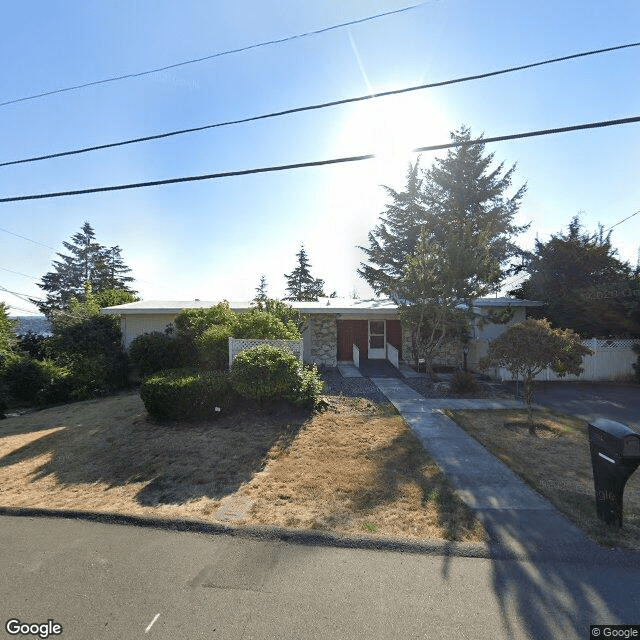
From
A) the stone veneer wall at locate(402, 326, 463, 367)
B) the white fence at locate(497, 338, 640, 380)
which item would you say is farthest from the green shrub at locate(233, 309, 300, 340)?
the white fence at locate(497, 338, 640, 380)

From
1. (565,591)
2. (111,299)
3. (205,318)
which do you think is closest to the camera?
(565,591)

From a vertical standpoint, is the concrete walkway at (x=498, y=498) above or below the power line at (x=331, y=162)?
below

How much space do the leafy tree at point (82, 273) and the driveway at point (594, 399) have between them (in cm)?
3900

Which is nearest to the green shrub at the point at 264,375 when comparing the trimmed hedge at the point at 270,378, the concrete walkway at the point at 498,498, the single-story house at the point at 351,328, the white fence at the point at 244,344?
the trimmed hedge at the point at 270,378

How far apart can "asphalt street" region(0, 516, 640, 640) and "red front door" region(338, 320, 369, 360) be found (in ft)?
40.1

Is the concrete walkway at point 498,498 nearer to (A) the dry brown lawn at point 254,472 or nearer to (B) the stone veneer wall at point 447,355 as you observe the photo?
(A) the dry brown lawn at point 254,472

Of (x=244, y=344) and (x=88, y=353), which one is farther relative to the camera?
(x=88, y=353)

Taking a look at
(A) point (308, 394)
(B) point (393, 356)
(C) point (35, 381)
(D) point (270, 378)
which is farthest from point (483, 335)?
(C) point (35, 381)

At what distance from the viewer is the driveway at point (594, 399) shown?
8445mm

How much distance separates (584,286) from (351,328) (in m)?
9.38

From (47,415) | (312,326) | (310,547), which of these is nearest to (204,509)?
(310,547)

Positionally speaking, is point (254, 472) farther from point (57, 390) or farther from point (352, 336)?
point (57, 390)

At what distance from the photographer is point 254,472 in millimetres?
5258

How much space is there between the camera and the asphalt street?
2438 millimetres
